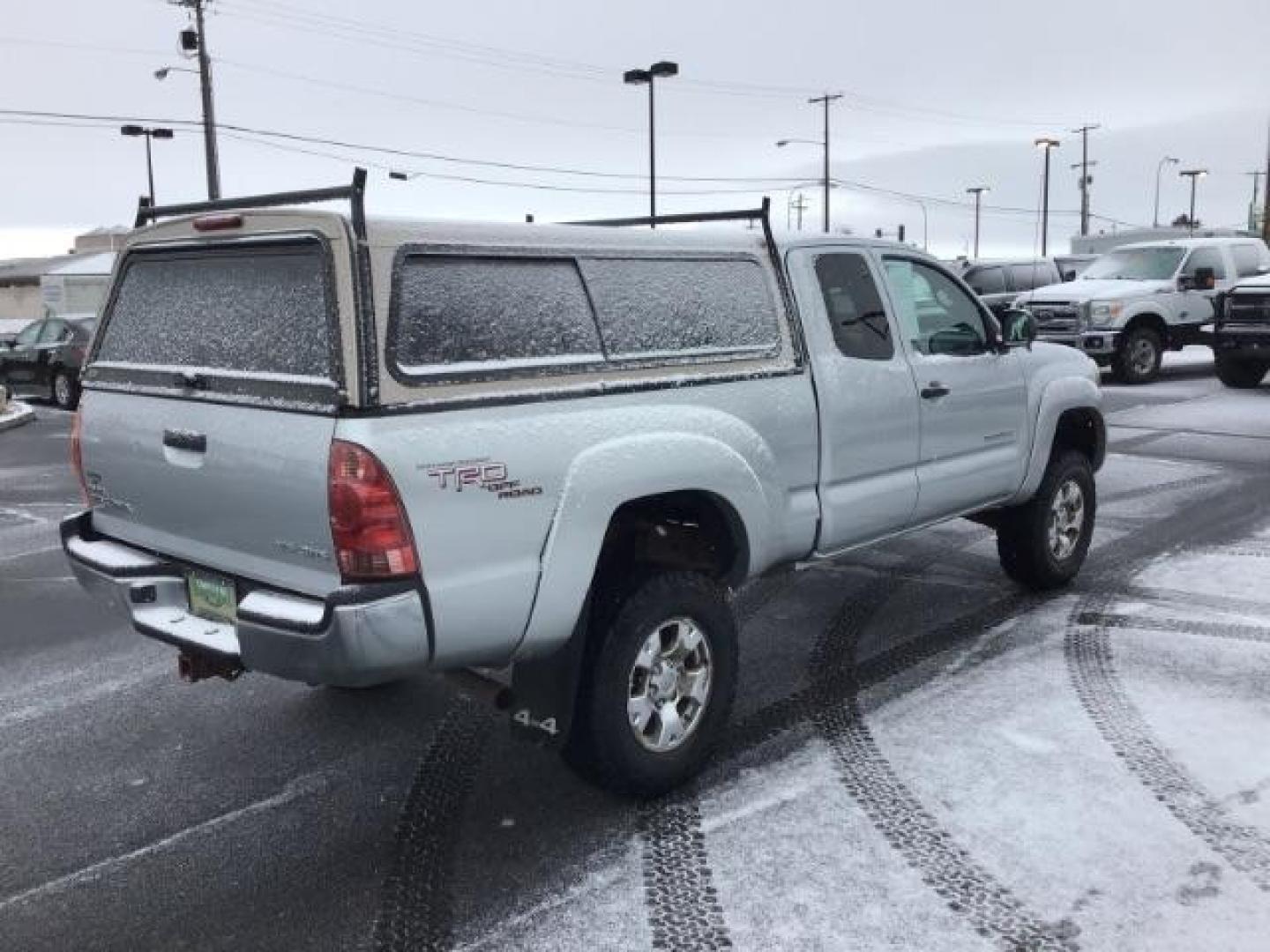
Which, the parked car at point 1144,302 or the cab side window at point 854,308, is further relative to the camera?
the parked car at point 1144,302

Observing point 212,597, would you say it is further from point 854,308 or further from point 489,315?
point 854,308

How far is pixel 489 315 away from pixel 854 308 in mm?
2121

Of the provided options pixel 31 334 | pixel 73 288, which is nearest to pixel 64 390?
pixel 31 334

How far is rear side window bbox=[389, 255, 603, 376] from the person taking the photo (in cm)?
339

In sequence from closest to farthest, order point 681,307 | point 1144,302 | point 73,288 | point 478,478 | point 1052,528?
point 478,478, point 681,307, point 1052,528, point 1144,302, point 73,288

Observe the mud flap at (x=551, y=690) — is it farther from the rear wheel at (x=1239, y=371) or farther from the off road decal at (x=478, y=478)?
the rear wheel at (x=1239, y=371)

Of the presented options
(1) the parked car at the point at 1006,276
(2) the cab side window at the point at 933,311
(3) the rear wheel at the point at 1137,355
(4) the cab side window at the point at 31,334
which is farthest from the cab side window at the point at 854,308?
(1) the parked car at the point at 1006,276

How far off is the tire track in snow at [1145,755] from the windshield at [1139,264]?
1470 centimetres

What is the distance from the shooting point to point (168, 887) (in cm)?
355

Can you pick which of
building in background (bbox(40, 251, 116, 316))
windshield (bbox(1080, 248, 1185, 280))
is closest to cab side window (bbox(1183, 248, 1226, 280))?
windshield (bbox(1080, 248, 1185, 280))

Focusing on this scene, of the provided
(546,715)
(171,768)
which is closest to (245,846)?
(171,768)

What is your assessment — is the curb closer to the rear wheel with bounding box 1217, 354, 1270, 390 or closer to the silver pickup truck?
the silver pickup truck

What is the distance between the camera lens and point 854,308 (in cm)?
513

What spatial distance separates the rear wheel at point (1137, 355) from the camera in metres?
18.2
